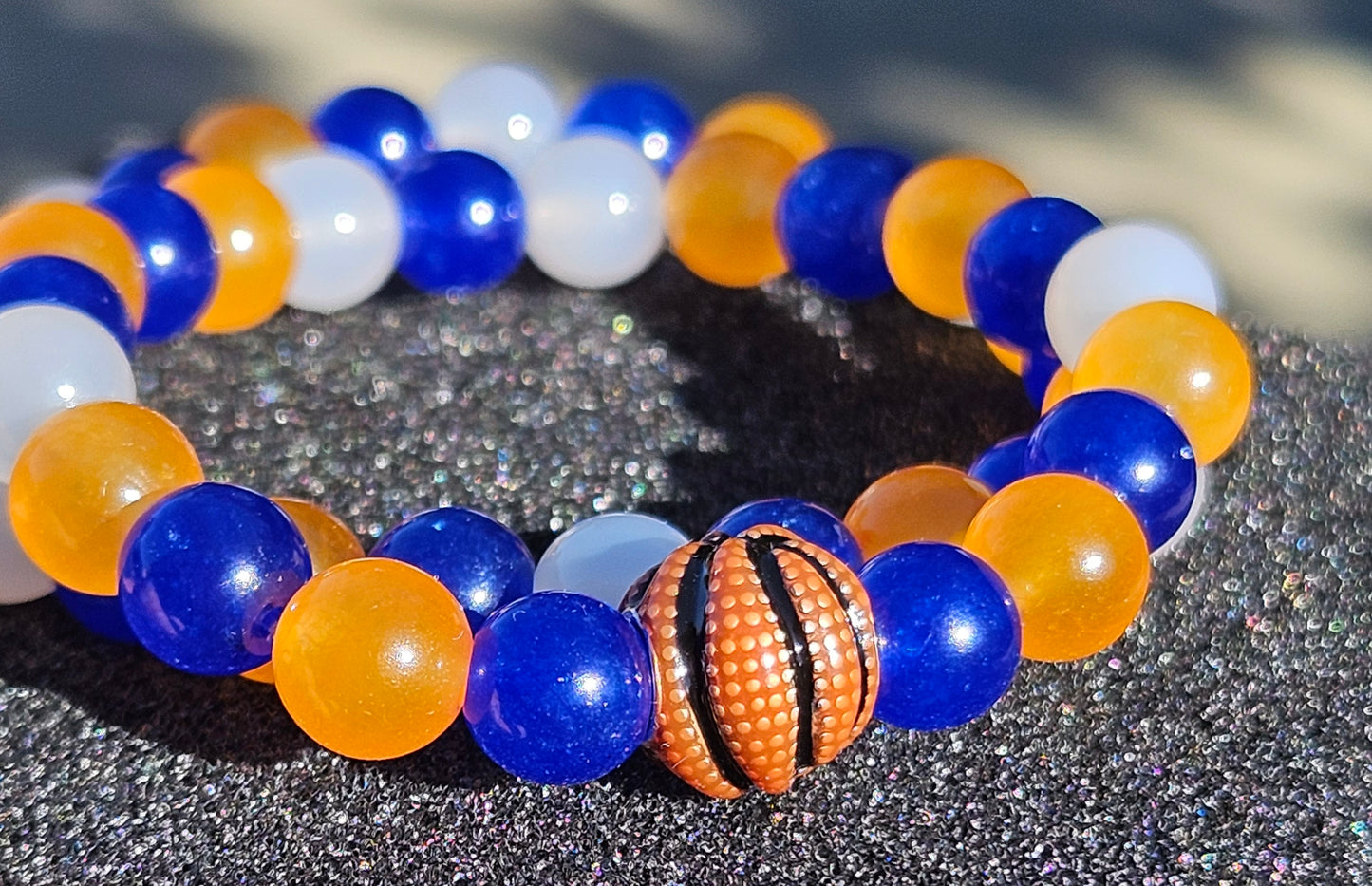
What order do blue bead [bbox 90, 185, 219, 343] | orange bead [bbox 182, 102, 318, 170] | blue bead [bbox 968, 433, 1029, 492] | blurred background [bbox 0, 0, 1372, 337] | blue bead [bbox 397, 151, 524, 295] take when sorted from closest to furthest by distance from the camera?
blue bead [bbox 968, 433, 1029, 492], blue bead [bbox 90, 185, 219, 343], blue bead [bbox 397, 151, 524, 295], orange bead [bbox 182, 102, 318, 170], blurred background [bbox 0, 0, 1372, 337]

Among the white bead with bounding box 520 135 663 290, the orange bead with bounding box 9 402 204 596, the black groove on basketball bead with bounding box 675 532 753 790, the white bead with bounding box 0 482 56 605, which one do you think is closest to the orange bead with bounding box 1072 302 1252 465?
the black groove on basketball bead with bounding box 675 532 753 790

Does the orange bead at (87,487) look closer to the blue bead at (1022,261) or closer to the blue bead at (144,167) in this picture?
the blue bead at (144,167)

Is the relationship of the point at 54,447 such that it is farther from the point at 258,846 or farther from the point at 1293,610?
the point at 1293,610

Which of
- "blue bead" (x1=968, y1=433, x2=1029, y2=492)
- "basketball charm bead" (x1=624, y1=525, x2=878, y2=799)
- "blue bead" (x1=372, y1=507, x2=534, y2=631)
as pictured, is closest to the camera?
"basketball charm bead" (x1=624, y1=525, x2=878, y2=799)

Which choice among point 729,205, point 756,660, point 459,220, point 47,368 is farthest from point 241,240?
point 756,660

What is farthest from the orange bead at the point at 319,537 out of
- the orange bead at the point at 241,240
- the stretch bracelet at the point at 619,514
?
the orange bead at the point at 241,240

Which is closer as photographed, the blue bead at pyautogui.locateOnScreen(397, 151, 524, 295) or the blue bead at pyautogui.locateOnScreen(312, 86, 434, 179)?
the blue bead at pyautogui.locateOnScreen(397, 151, 524, 295)

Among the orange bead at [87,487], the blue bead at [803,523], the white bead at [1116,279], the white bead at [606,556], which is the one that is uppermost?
the white bead at [1116,279]

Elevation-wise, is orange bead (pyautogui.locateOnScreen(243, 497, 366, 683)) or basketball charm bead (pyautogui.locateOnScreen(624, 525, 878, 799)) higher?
basketball charm bead (pyautogui.locateOnScreen(624, 525, 878, 799))

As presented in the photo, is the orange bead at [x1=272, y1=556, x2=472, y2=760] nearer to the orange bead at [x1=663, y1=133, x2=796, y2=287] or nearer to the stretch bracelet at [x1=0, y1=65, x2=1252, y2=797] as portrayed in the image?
the stretch bracelet at [x1=0, y1=65, x2=1252, y2=797]
